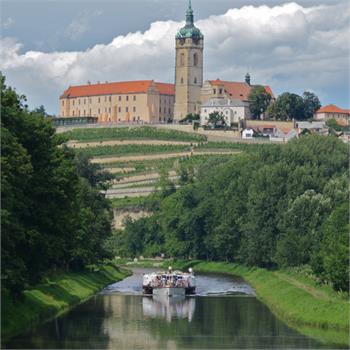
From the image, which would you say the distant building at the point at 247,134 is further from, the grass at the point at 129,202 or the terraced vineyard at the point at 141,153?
the grass at the point at 129,202

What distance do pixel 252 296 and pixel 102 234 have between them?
53.1ft

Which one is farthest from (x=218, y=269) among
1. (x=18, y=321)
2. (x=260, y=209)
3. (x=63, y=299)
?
(x=18, y=321)

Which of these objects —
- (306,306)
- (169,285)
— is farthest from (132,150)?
(306,306)

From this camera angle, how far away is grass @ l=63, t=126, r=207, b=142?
18775 centimetres

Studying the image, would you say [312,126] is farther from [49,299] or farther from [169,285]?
[49,299]

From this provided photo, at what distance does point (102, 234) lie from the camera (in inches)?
3206

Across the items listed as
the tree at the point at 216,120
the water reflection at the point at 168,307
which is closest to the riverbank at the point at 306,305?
the water reflection at the point at 168,307

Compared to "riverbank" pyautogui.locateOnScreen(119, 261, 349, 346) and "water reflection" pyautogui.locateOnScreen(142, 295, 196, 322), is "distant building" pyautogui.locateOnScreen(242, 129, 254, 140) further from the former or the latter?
"water reflection" pyautogui.locateOnScreen(142, 295, 196, 322)

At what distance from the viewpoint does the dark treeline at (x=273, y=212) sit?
212ft

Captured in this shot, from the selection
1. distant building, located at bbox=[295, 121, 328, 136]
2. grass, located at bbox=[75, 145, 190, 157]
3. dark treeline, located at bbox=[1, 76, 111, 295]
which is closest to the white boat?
dark treeline, located at bbox=[1, 76, 111, 295]

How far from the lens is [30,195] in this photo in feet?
165

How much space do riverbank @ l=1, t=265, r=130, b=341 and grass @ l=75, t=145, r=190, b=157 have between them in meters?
98.5

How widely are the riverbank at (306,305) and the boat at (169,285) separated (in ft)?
12.8

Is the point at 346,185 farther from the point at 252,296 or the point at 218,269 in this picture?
the point at 218,269
